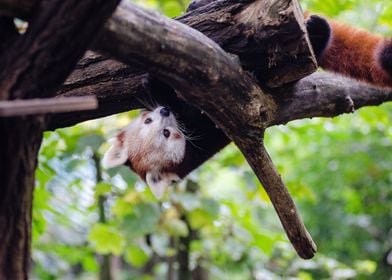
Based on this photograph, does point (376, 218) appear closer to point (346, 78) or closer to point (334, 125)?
point (334, 125)

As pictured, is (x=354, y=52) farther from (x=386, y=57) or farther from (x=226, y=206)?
(x=226, y=206)

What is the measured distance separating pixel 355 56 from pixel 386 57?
158 mm

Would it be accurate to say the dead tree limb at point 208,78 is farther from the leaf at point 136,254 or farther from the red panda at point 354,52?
the leaf at point 136,254

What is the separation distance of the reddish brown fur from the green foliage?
2.85 ft

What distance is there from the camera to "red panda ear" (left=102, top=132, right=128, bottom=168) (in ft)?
9.78

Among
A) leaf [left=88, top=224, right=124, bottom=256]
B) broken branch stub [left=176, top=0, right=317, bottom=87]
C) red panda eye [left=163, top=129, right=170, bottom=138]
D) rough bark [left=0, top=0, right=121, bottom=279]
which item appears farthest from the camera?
leaf [left=88, top=224, right=124, bottom=256]

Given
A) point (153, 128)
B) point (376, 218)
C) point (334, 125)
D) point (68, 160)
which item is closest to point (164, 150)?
point (153, 128)

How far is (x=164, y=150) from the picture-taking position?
302 cm

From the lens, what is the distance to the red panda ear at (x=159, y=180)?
2.97 metres

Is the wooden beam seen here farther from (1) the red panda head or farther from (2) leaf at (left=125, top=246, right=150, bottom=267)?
(2) leaf at (left=125, top=246, right=150, bottom=267)

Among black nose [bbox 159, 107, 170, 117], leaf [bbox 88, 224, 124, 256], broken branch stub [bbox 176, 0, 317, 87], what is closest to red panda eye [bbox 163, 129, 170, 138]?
black nose [bbox 159, 107, 170, 117]

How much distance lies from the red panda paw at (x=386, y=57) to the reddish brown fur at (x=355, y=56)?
2 centimetres

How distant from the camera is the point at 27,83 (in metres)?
1.18

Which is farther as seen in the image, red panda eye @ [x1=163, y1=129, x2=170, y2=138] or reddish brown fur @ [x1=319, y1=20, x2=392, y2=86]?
red panda eye @ [x1=163, y1=129, x2=170, y2=138]
